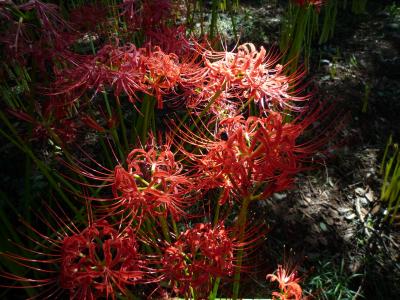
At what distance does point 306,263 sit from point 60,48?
155cm

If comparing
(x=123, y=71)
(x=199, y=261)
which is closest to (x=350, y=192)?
(x=199, y=261)

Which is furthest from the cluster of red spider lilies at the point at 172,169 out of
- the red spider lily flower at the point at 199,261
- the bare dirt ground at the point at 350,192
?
the bare dirt ground at the point at 350,192

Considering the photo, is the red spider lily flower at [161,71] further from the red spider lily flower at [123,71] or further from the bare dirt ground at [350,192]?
the bare dirt ground at [350,192]

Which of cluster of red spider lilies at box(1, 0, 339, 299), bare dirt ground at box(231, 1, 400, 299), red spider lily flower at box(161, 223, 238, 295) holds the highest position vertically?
cluster of red spider lilies at box(1, 0, 339, 299)

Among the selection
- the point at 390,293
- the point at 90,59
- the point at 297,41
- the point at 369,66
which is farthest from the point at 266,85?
the point at 369,66

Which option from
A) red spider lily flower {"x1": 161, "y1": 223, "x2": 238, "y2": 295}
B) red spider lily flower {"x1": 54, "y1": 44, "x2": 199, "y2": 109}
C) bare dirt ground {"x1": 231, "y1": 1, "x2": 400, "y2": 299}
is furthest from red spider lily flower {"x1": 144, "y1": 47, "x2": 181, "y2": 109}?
bare dirt ground {"x1": 231, "y1": 1, "x2": 400, "y2": 299}

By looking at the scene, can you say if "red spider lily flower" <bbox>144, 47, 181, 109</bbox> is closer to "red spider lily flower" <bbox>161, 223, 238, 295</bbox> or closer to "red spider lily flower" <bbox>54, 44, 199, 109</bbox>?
"red spider lily flower" <bbox>54, 44, 199, 109</bbox>

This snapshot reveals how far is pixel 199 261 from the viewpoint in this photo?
44.1 inches

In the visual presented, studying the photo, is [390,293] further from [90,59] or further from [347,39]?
[347,39]

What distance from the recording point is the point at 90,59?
1268 mm

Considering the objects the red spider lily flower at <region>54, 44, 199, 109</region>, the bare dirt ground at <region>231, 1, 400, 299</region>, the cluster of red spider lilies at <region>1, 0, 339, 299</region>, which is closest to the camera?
the cluster of red spider lilies at <region>1, 0, 339, 299</region>

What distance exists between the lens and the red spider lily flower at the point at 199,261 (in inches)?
42.9

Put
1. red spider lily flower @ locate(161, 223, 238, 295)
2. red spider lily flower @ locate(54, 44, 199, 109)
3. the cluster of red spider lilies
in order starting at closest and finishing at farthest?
the cluster of red spider lilies < red spider lily flower @ locate(161, 223, 238, 295) < red spider lily flower @ locate(54, 44, 199, 109)

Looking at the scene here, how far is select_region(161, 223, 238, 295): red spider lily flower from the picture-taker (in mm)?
1089
